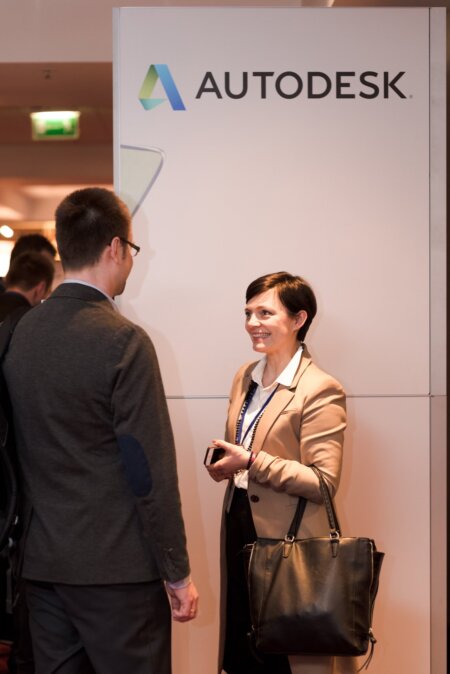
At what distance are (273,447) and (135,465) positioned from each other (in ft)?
2.52

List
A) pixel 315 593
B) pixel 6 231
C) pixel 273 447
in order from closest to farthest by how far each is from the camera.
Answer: pixel 315 593, pixel 273 447, pixel 6 231

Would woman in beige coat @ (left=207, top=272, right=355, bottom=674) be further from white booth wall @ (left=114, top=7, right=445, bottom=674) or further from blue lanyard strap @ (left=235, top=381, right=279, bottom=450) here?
white booth wall @ (left=114, top=7, right=445, bottom=674)

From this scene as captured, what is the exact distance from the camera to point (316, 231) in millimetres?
3295

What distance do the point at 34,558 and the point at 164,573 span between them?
0.34m

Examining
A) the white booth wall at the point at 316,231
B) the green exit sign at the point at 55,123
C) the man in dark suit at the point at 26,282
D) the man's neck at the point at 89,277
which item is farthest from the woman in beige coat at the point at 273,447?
the green exit sign at the point at 55,123

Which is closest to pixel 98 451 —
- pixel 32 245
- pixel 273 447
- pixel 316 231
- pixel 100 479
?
pixel 100 479

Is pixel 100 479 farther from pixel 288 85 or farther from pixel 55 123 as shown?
pixel 55 123

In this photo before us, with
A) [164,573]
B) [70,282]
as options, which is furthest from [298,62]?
[164,573]

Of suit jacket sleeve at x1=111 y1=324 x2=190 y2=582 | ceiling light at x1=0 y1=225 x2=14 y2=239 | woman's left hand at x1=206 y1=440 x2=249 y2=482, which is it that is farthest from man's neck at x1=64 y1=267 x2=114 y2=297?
ceiling light at x1=0 y1=225 x2=14 y2=239

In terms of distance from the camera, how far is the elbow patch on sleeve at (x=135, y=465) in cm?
212

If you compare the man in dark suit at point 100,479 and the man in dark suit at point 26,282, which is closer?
the man in dark suit at point 100,479

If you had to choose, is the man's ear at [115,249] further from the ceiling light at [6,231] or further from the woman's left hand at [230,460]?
the ceiling light at [6,231]

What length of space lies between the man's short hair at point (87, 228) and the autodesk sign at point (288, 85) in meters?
1.11

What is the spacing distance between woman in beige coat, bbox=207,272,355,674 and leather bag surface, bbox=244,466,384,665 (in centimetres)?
8
